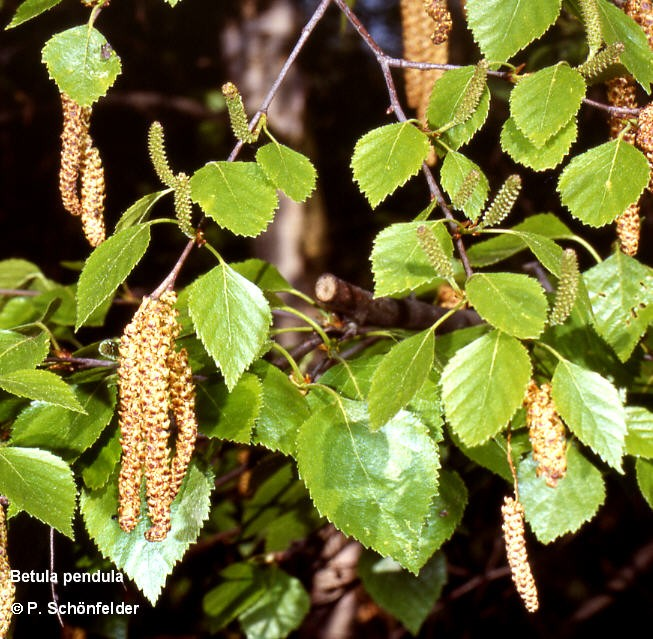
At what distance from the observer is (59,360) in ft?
2.78

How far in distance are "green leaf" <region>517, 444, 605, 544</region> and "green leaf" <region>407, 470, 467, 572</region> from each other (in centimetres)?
10

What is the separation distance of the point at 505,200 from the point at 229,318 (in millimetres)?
273

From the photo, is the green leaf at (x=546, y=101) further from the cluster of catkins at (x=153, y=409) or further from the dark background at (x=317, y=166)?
the dark background at (x=317, y=166)

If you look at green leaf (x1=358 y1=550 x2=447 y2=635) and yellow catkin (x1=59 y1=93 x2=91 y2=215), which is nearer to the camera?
yellow catkin (x1=59 y1=93 x2=91 y2=215)

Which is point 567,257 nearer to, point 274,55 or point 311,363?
point 311,363

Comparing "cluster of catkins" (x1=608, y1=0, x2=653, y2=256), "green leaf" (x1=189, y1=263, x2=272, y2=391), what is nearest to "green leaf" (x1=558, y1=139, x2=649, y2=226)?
"cluster of catkins" (x1=608, y1=0, x2=653, y2=256)

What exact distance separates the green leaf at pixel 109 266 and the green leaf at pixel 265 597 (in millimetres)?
818

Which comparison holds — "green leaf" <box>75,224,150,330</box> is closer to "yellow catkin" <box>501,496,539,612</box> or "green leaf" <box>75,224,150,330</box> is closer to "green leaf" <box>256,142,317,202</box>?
"green leaf" <box>256,142,317,202</box>

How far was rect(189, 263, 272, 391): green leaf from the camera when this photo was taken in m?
0.74

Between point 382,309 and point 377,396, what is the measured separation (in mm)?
426

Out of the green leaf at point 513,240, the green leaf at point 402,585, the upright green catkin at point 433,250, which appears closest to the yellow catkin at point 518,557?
the upright green catkin at point 433,250

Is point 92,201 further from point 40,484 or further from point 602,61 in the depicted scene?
point 602,61

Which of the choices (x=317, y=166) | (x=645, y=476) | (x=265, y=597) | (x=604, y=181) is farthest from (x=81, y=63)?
(x=317, y=166)

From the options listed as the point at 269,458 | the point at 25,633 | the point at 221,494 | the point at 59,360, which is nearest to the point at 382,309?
the point at 269,458
